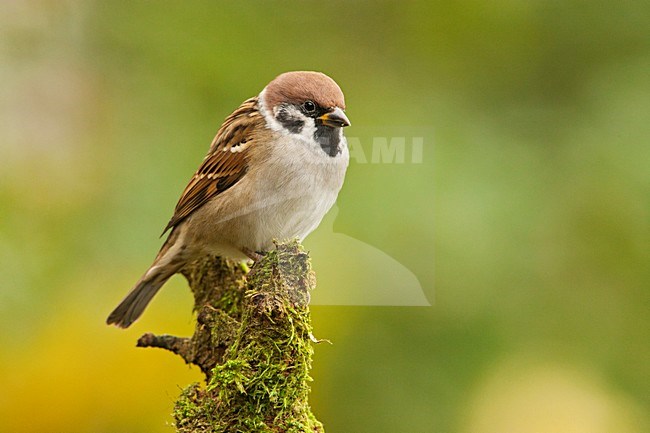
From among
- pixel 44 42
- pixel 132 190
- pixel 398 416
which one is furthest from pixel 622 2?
pixel 44 42

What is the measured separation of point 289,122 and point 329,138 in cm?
13

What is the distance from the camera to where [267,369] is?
6.33ft

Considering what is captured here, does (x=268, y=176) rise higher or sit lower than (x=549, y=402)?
higher

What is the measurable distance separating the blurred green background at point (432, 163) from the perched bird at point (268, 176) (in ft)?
0.85

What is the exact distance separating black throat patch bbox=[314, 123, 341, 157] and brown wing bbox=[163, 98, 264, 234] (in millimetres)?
218

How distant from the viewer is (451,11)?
3062 millimetres

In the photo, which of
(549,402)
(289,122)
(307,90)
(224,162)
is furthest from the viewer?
(549,402)

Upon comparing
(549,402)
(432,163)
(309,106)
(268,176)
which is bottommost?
(549,402)

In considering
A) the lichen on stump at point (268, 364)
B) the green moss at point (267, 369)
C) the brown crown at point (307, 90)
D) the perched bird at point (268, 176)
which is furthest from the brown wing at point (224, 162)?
the green moss at point (267, 369)

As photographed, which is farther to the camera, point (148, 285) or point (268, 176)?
point (148, 285)

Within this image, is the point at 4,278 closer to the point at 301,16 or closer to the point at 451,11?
the point at 301,16

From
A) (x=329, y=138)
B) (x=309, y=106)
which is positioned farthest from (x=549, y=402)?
(x=309, y=106)

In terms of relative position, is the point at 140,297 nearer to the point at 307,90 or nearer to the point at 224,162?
the point at 224,162

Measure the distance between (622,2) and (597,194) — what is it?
2.37ft
